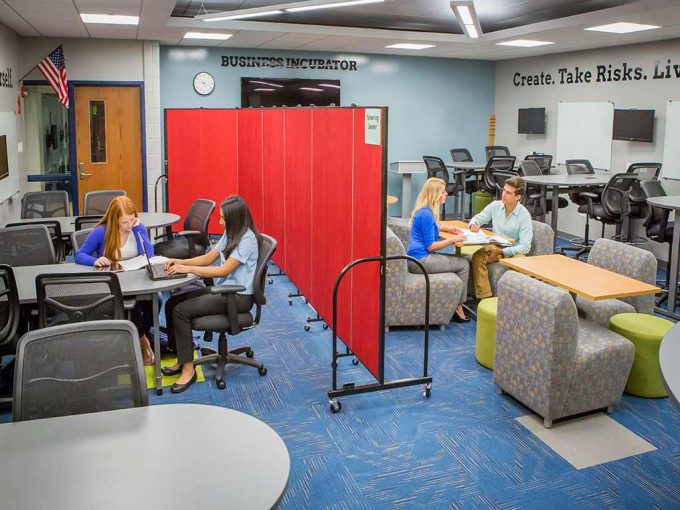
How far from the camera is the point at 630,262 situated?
4.68 metres

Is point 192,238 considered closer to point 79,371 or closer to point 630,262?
point 630,262

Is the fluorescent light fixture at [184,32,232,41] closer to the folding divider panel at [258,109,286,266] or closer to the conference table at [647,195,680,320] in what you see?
the folding divider panel at [258,109,286,266]

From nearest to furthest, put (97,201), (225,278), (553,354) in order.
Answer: (553,354) → (225,278) → (97,201)

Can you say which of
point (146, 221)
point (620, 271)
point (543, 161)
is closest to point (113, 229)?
point (146, 221)

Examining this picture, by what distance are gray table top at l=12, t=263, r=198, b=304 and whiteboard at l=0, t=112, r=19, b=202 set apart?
3.33m

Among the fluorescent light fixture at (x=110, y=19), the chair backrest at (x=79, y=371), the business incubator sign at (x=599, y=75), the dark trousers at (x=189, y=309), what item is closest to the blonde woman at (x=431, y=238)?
the dark trousers at (x=189, y=309)

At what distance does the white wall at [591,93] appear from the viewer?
8703 mm

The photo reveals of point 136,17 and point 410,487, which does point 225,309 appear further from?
point 136,17

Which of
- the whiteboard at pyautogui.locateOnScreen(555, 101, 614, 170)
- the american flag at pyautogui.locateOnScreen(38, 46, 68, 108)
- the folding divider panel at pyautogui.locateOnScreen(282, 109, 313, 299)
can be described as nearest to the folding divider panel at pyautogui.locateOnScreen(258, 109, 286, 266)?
the folding divider panel at pyautogui.locateOnScreen(282, 109, 313, 299)

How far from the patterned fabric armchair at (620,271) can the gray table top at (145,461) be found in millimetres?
3352

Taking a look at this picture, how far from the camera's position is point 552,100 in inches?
427

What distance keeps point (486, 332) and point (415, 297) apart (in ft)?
2.79

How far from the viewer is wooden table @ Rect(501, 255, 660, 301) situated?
4.09 meters

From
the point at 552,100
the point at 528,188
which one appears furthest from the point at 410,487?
the point at 552,100
